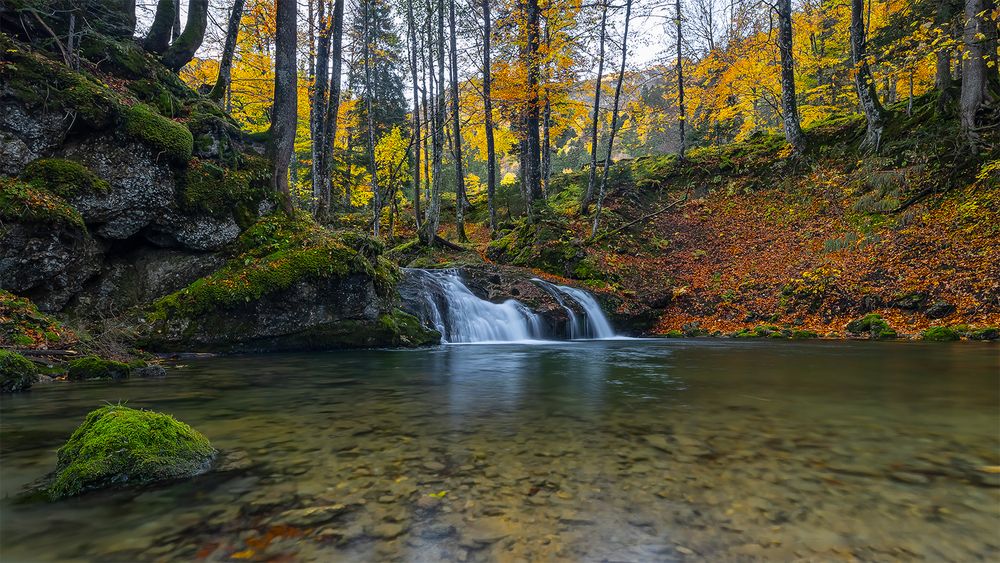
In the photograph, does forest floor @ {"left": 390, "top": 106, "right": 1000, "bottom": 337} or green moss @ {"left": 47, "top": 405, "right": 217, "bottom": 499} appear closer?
green moss @ {"left": 47, "top": 405, "right": 217, "bottom": 499}

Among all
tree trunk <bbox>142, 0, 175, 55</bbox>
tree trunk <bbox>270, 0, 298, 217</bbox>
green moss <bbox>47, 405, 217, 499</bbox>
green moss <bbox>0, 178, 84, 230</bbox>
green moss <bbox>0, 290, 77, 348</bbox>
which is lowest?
green moss <bbox>47, 405, 217, 499</bbox>

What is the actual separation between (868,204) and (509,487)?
1520 centimetres

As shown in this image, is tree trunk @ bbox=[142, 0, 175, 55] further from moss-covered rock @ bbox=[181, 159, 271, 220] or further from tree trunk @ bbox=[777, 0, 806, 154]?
tree trunk @ bbox=[777, 0, 806, 154]

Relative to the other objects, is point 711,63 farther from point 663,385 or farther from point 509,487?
point 509,487

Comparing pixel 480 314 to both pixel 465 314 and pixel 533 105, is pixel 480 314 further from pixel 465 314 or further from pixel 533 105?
pixel 533 105

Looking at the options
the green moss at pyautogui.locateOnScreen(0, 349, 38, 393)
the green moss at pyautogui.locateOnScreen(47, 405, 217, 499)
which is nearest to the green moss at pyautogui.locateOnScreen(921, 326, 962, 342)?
the green moss at pyautogui.locateOnScreen(47, 405, 217, 499)

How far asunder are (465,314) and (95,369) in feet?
25.9

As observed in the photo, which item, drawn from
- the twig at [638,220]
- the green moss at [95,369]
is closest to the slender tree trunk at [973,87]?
the twig at [638,220]

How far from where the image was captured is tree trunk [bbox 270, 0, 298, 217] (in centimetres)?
1007

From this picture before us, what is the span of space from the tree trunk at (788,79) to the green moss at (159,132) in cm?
1799

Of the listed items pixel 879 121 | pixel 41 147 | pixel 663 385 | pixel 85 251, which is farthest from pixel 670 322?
pixel 41 147

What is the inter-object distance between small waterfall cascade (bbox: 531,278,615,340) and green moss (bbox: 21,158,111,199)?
33.6 feet

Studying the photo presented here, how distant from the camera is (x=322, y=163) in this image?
1286cm

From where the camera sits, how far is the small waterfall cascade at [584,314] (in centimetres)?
1316
